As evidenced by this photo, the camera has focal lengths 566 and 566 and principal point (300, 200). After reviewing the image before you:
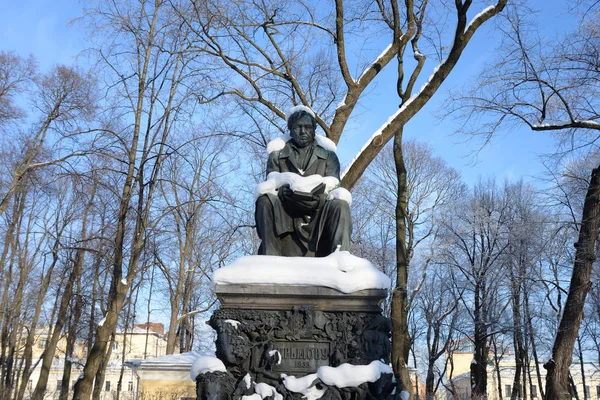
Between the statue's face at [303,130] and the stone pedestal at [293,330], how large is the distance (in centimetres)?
180

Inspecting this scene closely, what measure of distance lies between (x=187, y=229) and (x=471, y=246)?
43.7 ft

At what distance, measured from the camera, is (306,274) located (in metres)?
4.84

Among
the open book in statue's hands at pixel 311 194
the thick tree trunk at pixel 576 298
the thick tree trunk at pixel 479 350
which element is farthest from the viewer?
the thick tree trunk at pixel 479 350

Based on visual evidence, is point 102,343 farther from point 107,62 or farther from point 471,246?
point 471,246

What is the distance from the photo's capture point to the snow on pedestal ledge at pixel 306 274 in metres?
4.80

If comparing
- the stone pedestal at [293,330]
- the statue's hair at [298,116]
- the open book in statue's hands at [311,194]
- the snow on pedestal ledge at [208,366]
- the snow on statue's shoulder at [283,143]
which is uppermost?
the statue's hair at [298,116]

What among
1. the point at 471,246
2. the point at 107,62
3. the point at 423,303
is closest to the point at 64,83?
A: the point at 107,62

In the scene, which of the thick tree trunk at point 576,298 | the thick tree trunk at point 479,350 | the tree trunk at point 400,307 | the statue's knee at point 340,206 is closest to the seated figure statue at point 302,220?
the statue's knee at point 340,206

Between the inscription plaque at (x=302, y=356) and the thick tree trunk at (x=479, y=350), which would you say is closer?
the inscription plaque at (x=302, y=356)

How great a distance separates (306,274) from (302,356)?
69cm

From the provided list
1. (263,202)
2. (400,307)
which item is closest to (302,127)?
(263,202)

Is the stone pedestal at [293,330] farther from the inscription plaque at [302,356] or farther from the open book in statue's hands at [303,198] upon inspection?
the open book in statue's hands at [303,198]

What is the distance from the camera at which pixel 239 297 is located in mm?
4848

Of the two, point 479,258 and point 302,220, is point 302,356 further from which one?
point 479,258
